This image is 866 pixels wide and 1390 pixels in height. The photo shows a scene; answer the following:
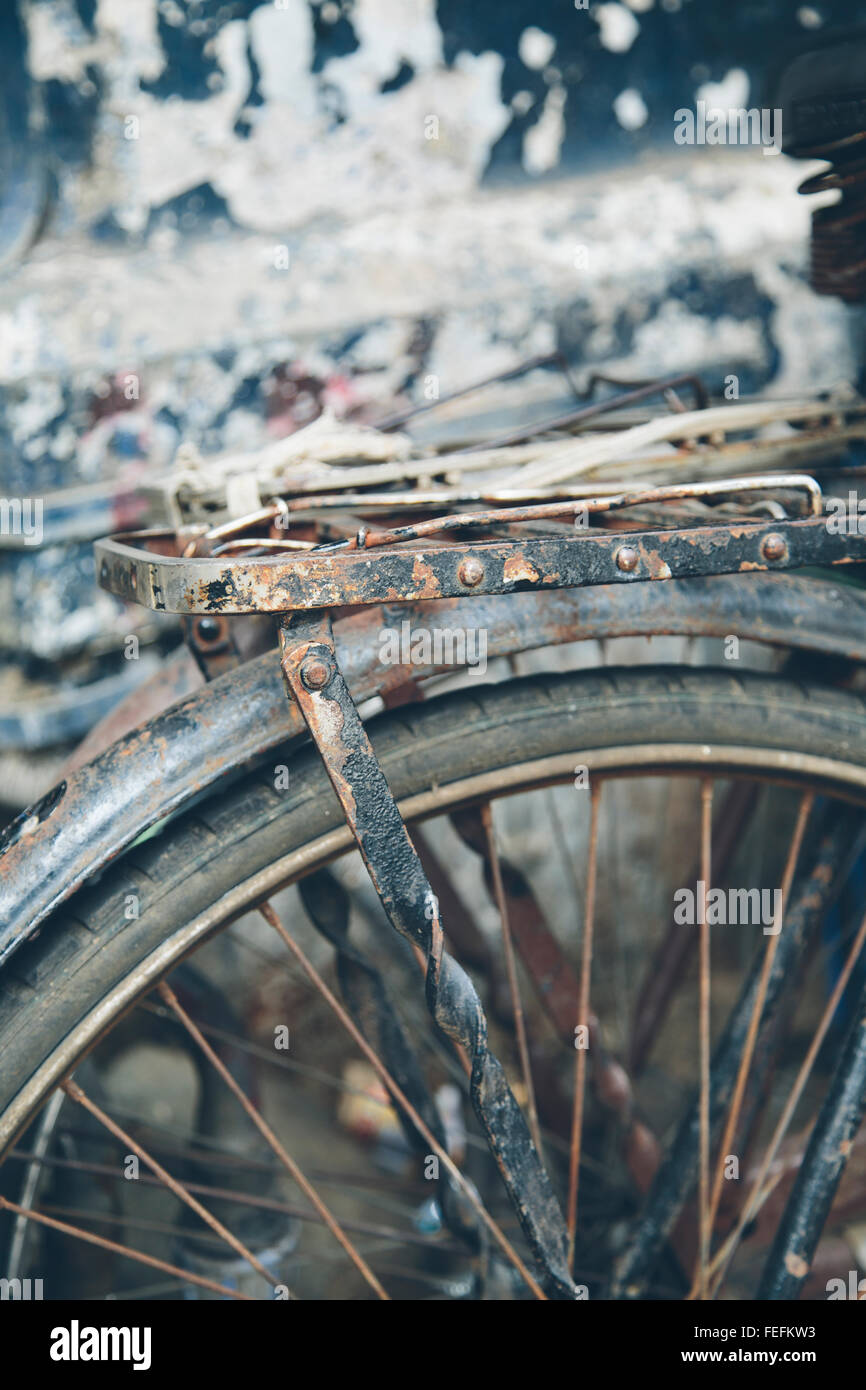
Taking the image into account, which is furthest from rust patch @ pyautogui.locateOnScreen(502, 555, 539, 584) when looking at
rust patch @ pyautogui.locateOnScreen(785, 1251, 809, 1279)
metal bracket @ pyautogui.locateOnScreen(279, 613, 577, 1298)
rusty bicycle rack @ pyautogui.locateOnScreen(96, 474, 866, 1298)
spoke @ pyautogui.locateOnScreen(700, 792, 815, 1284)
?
rust patch @ pyautogui.locateOnScreen(785, 1251, 809, 1279)

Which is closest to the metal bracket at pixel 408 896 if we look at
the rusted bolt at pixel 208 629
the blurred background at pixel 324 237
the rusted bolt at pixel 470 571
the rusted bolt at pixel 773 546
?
the rusted bolt at pixel 470 571

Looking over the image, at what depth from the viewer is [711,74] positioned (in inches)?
77.9

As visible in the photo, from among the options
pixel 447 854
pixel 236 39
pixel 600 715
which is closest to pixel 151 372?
pixel 236 39

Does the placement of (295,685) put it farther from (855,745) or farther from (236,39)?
(236,39)

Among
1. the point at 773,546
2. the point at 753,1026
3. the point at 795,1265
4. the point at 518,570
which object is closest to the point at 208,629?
the point at 518,570

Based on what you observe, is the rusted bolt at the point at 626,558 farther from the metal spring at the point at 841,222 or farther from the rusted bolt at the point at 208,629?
the metal spring at the point at 841,222

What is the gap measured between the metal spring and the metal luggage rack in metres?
0.44

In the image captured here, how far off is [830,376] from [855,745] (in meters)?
1.28

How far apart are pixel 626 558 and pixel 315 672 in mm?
246

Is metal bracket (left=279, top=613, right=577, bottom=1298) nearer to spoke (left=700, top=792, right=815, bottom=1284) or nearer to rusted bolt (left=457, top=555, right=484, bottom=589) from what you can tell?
rusted bolt (left=457, top=555, right=484, bottom=589)

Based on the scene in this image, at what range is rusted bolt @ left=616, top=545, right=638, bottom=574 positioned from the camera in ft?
2.60

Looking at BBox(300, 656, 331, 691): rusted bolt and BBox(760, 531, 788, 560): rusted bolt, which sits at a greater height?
BBox(760, 531, 788, 560): rusted bolt

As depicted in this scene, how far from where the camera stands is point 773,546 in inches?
32.1

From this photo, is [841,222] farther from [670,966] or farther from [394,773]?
[670,966]
